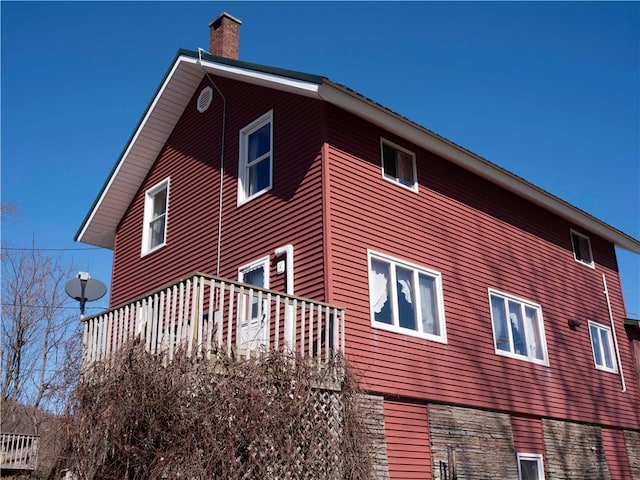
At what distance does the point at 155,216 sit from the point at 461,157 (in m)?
7.53

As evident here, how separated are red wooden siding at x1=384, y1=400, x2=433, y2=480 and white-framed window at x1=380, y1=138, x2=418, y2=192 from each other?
431cm

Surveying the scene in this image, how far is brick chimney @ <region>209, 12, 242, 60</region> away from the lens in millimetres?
15461

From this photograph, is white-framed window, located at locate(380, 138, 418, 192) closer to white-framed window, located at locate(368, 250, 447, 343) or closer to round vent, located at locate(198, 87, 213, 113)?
white-framed window, located at locate(368, 250, 447, 343)

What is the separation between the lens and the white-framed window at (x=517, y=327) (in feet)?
45.5

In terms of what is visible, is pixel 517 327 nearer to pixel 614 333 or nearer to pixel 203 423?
pixel 614 333

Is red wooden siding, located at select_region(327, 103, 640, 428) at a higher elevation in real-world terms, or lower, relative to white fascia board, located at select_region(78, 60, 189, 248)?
lower

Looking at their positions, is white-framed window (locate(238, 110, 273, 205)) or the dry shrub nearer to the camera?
the dry shrub

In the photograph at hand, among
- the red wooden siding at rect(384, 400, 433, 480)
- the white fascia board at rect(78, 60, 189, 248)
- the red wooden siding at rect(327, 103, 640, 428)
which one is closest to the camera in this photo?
the red wooden siding at rect(384, 400, 433, 480)

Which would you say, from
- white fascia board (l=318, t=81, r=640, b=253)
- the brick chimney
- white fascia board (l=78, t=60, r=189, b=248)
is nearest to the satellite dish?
white fascia board (l=78, t=60, r=189, b=248)

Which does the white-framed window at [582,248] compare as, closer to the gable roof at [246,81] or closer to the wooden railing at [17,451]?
the gable roof at [246,81]

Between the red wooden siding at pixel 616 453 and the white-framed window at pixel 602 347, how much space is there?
1639mm

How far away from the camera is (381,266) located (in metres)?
11.7

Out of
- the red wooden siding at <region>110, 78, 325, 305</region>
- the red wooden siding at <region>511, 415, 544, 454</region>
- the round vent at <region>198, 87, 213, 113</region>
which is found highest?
the round vent at <region>198, 87, 213, 113</region>

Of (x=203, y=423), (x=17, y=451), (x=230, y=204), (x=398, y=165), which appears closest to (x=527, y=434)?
(x=398, y=165)
